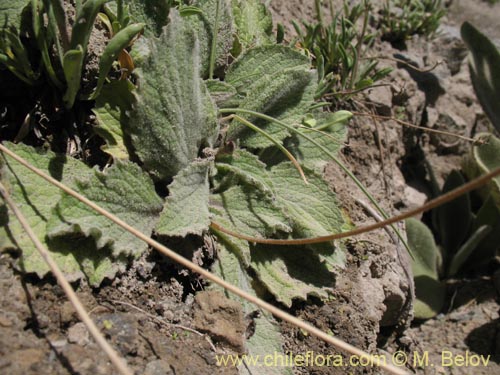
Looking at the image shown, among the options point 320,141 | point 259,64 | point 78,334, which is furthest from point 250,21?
point 78,334

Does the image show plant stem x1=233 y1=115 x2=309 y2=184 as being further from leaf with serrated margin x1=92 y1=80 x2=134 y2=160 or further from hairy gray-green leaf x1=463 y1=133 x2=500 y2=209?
hairy gray-green leaf x1=463 y1=133 x2=500 y2=209

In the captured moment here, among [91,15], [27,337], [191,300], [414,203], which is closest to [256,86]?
[91,15]

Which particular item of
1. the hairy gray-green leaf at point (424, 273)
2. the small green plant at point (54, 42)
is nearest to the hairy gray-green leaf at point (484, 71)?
the hairy gray-green leaf at point (424, 273)

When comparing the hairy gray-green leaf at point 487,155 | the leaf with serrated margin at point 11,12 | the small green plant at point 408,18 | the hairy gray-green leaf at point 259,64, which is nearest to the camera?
the leaf with serrated margin at point 11,12

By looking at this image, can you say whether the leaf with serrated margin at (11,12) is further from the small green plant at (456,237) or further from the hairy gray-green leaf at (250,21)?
the small green plant at (456,237)

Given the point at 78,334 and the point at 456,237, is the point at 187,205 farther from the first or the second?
the point at 456,237
